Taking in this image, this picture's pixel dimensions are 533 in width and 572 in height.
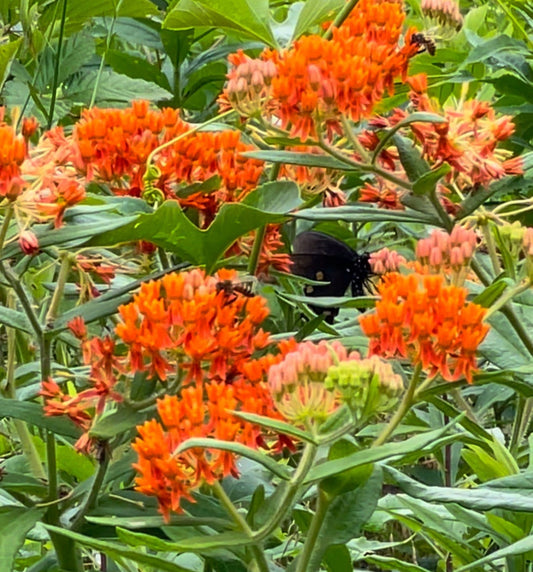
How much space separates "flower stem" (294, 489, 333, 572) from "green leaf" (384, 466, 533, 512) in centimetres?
8

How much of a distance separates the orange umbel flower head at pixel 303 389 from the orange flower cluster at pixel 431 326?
86 millimetres

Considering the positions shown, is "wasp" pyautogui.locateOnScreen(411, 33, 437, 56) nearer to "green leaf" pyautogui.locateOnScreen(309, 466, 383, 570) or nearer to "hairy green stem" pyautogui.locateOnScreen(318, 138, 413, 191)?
"hairy green stem" pyautogui.locateOnScreen(318, 138, 413, 191)

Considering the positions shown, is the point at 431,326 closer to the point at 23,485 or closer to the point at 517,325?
the point at 517,325

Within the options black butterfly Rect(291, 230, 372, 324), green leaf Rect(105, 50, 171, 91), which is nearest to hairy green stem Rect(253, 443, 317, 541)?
black butterfly Rect(291, 230, 372, 324)

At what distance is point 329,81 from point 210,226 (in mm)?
167

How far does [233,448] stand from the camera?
0.70 meters

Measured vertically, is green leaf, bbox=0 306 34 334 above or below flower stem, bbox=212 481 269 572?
above

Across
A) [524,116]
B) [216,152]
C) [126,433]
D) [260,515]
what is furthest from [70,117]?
[260,515]

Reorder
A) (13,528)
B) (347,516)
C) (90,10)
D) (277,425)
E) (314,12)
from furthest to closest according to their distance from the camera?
1. (90,10)
2. (314,12)
3. (13,528)
4. (347,516)
5. (277,425)

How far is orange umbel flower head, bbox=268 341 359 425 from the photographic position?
0.71 meters

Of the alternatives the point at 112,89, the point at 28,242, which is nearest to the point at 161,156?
the point at 28,242

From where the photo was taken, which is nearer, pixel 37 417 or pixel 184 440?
pixel 184 440

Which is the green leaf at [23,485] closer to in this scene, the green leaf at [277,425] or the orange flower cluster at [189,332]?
the orange flower cluster at [189,332]

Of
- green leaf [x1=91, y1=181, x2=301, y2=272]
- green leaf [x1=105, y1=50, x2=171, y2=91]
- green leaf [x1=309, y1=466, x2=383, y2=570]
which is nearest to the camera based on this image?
green leaf [x1=309, y1=466, x2=383, y2=570]
